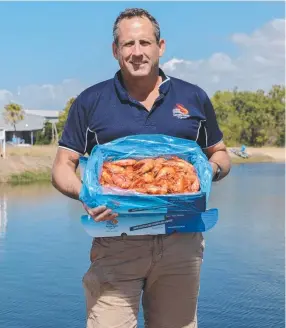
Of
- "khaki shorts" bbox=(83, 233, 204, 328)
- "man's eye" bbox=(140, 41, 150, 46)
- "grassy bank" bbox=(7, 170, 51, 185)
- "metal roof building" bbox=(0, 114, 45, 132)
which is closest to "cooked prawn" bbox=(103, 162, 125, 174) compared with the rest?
"khaki shorts" bbox=(83, 233, 204, 328)

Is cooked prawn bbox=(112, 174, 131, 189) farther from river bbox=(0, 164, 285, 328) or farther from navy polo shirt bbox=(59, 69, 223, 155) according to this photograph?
river bbox=(0, 164, 285, 328)

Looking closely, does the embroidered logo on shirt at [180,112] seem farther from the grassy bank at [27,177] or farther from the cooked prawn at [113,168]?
the grassy bank at [27,177]

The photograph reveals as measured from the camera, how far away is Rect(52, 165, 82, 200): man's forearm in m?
2.89

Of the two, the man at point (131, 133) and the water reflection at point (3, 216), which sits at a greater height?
the man at point (131, 133)

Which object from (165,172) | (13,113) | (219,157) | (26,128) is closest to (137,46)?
(165,172)

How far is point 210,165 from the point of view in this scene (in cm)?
300

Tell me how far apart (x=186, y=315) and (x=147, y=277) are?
0.25m

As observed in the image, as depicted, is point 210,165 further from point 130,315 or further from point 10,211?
point 10,211

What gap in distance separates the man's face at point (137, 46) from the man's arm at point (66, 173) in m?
0.43

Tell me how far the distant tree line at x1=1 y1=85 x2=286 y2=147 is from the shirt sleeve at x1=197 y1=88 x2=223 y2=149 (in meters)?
59.8

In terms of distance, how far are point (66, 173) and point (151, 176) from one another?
0.36 meters

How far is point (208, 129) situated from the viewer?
3146 mm

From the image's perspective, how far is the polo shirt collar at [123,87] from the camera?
2971 millimetres

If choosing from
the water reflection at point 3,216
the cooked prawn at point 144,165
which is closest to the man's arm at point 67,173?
the cooked prawn at point 144,165
